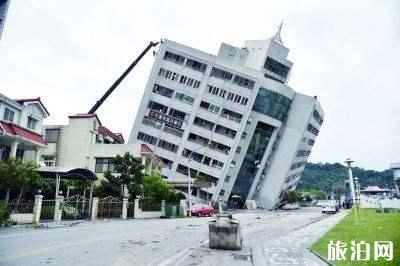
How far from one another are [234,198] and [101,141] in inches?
1310

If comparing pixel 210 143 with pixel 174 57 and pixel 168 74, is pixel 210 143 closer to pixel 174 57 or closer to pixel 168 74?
pixel 168 74

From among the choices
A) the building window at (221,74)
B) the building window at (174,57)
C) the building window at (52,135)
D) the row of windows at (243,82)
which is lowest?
the building window at (52,135)

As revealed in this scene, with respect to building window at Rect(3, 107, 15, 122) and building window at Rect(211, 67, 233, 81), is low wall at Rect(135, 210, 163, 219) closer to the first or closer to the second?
building window at Rect(3, 107, 15, 122)

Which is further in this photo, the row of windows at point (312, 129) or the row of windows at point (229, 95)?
the row of windows at point (312, 129)

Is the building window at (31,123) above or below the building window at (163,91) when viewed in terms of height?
below

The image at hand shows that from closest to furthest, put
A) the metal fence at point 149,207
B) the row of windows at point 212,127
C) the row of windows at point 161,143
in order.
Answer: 1. the metal fence at point 149,207
2. the row of windows at point 212,127
3. the row of windows at point 161,143

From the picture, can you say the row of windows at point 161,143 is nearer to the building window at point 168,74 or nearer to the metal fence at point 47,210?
the building window at point 168,74

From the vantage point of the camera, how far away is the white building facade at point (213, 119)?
70.8 m

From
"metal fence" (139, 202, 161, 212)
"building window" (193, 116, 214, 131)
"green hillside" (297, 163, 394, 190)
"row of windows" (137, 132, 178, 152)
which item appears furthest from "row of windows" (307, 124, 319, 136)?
"green hillside" (297, 163, 394, 190)

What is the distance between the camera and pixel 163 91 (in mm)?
73312

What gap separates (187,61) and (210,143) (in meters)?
15.8

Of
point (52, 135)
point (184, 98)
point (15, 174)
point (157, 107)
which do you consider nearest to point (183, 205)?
point (52, 135)

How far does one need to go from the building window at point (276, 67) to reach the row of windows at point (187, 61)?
51.8ft

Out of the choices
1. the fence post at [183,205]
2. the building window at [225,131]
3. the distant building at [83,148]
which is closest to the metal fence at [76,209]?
the fence post at [183,205]
